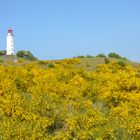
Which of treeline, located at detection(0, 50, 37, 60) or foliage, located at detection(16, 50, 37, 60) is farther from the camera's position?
foliage, located at detection(16, 50, 37, 60)

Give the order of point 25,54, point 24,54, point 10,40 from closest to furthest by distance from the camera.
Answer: point 10,40
point 24,54
point 25,54

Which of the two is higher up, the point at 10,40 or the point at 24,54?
the point at 10,40

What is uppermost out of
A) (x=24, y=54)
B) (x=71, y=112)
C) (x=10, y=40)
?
(x=10, y=40)

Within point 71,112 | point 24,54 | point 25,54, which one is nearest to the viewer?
point 71,112

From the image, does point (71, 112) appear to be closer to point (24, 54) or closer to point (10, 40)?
point (10, 40)

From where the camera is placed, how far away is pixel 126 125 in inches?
829

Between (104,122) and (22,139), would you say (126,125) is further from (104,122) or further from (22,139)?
(22,139)

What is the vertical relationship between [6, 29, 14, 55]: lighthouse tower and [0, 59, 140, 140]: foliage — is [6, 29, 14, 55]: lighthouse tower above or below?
above

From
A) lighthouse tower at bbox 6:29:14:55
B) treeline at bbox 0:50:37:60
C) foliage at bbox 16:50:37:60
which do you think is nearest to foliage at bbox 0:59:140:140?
lighthouse tower at bbox 6:29:14:55

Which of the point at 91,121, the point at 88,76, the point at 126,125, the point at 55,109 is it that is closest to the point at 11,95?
the point at 55,109

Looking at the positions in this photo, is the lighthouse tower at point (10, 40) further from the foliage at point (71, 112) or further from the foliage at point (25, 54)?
the foliage at point (71, 112)

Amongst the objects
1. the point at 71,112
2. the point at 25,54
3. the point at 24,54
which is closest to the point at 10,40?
the point at 24,54

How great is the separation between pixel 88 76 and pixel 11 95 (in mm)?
15642

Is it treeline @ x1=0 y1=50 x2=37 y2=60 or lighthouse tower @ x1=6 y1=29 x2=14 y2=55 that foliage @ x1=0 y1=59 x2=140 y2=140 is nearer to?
lighthouse tower @ x1=6 y1=29 x2=14 y2=55
